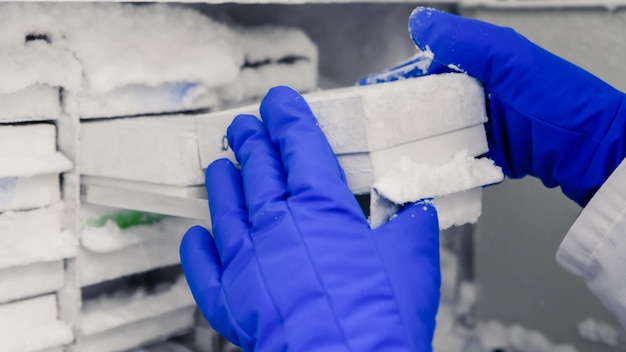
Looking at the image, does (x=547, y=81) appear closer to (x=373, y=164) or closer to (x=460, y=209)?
(x=460, y=209)

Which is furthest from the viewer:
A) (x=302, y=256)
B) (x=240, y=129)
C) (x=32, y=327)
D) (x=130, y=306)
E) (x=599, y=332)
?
(x=599, y=332)

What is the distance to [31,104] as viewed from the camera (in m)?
0.95

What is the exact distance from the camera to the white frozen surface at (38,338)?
3.03ft

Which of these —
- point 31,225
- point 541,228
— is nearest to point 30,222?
point 31,225

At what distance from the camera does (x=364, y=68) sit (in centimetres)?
153

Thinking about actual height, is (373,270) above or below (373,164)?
below

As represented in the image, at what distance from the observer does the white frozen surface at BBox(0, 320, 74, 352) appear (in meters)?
0.92

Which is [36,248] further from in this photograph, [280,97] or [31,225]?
[280,97]

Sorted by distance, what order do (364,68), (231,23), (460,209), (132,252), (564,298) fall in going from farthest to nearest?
(364,68) → (564,298) → (231,23) → (132,252) → (460,209)

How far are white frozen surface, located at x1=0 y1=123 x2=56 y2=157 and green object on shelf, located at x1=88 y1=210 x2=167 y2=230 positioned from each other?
0.13 m

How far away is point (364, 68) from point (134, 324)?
2.62 feet

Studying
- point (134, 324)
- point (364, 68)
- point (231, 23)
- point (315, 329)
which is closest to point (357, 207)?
point (315, 329)

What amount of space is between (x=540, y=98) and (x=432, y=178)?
0.28 metres

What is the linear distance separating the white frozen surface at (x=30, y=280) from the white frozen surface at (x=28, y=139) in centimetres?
17
